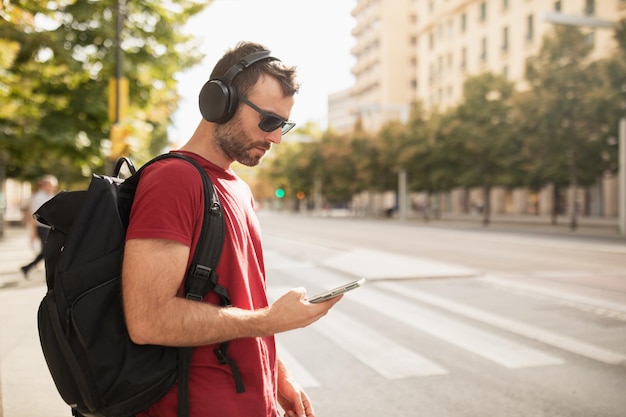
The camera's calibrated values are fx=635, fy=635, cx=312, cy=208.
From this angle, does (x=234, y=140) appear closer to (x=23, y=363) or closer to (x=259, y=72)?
(x=259, y=72)

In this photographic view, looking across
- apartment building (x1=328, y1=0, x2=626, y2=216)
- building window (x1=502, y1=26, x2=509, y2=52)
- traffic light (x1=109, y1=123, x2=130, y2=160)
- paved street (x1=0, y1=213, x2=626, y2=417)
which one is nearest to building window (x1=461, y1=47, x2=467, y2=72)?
apartment building (x1=328, y1=0, x2=626, y2=216)

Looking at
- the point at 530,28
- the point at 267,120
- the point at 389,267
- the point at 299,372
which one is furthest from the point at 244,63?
the point at 530,28

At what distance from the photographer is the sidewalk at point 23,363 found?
435 cm

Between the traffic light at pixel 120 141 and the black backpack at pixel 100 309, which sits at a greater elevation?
the traffic light at pixel 120 141

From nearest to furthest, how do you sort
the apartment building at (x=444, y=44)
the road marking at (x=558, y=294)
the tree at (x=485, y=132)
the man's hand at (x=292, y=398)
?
the man's hand at (x=292, y=398) → the road marking at (x=558, y=294) → the tree at (x=485, y=132) → the apartment building at (x=444, y=44)

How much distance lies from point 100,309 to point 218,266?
314 mm

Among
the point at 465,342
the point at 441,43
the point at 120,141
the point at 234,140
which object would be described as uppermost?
the point at 441,43

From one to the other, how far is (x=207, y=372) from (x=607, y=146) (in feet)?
97.6

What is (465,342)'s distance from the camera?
21.4ft

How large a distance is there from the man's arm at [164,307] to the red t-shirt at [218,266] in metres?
0.03

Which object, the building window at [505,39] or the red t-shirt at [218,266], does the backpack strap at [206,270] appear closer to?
the red t-shirt at [218,266]

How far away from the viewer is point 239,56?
1.85 metres

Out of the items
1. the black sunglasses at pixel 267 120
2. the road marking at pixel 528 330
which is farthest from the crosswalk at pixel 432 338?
the black sunglasses at pixel 267 120

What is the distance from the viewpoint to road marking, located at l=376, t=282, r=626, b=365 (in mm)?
6027
